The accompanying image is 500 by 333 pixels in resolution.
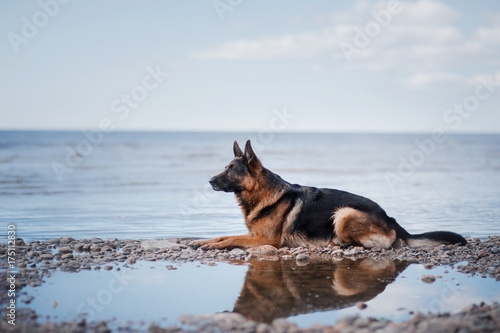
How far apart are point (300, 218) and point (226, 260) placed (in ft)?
5.18

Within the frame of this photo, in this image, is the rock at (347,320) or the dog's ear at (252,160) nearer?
Result: the rock at (347,320)

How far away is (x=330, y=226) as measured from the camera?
8.21 m

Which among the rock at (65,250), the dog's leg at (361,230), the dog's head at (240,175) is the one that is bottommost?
the rock at (65,250)

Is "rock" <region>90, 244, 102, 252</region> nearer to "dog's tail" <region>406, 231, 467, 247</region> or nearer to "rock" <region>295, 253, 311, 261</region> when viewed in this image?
"rock" <region>295, 253, 311, 261</region>

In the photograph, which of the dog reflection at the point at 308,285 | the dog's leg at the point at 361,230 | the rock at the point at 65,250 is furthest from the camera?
the dog's leg at the point at 361,230

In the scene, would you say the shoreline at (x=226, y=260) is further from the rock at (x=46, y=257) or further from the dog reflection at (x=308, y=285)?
the dog reflection at (x=308, y=285)

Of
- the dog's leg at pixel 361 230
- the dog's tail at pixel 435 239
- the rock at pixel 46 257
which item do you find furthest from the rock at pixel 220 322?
the dog's tail at pixel 435 239

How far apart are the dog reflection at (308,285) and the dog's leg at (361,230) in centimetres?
59

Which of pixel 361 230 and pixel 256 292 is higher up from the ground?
pixel 361 230

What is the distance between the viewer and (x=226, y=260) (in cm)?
740

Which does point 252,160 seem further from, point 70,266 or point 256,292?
point 70,266

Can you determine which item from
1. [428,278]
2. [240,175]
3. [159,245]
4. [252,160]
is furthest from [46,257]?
[428,278]

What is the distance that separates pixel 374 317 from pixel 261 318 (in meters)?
1.13

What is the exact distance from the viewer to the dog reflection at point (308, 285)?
5.10 m
